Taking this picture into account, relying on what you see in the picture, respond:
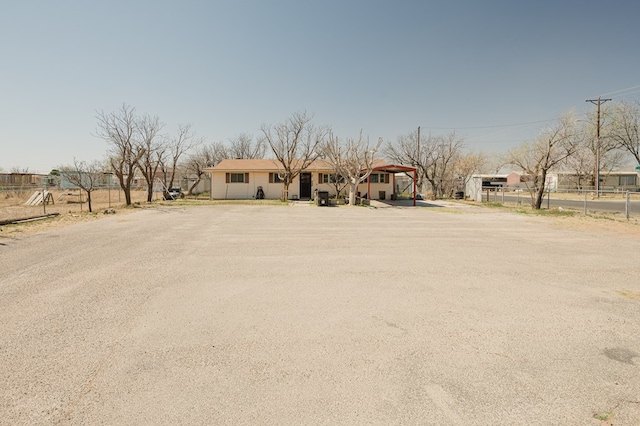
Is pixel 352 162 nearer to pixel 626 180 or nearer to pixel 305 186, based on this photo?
pixel 305 186

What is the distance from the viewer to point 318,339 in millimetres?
3371

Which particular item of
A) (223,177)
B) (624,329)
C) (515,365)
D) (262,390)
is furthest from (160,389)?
(223,177)

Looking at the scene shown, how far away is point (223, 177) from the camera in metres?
28.0

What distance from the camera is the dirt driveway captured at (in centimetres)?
234

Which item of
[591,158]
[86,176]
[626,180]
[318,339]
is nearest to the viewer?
[318,339]

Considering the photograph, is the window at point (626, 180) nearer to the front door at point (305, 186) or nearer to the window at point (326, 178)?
the window at point (326, 178)

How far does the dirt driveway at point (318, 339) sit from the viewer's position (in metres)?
2.34

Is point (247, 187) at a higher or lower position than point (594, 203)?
higher

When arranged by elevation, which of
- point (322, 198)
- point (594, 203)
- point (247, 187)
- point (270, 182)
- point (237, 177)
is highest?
point (237, 177)

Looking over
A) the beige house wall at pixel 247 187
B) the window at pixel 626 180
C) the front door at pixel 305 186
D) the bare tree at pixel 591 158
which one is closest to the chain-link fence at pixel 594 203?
the bare tree at pixel 591 158

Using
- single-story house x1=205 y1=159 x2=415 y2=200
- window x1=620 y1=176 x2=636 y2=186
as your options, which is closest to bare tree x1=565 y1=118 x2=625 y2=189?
window x1=620 y1=176 x2=636 y2=186

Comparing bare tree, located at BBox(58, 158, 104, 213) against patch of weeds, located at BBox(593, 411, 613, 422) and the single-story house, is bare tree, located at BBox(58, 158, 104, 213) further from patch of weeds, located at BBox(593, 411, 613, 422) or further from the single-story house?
patch of weeds, located at BBox(593, 411, 613, 422)

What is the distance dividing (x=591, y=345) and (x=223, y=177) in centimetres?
2758

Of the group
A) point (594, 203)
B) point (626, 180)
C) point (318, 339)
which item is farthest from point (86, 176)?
point (626, 180)
